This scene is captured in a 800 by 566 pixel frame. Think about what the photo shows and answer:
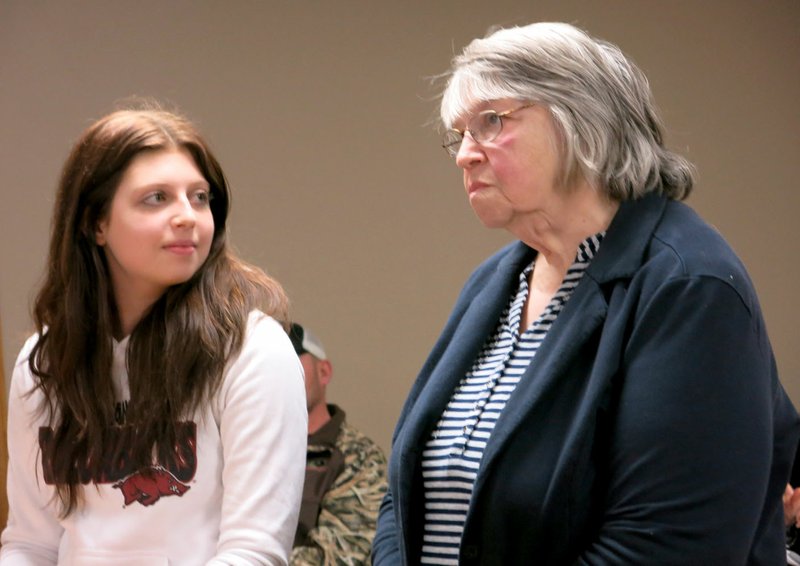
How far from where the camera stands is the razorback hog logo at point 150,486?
188 centimetres

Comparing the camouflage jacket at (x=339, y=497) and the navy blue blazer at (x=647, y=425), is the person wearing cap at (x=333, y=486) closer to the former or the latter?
the camouflage jacket at (x=339, y=497)

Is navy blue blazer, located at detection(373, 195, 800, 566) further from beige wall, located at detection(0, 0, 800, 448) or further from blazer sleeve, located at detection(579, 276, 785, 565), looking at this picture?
beige wall, located at detection(0, 0, 800, 448)

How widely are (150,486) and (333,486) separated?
1.52 metres

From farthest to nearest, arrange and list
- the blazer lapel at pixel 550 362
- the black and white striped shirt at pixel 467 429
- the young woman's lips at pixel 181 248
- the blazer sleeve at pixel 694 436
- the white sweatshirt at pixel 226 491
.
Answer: the young woman's lips at pixel 181 248 < the white sweatshirt at pixel 226 491 < the black and white striped shirt at pixel 467 429 < the blazer lapel at pixel 550 362 < the blazer sleeve at pixel 694 436

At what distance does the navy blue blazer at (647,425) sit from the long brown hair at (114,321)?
601mm

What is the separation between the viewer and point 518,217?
1748 millimetres

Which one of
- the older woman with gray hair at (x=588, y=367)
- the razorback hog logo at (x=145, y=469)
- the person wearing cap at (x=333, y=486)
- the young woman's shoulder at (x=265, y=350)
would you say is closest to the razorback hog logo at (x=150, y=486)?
the razorback hog logo at (x=145, y=469)

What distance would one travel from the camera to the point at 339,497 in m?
3.33

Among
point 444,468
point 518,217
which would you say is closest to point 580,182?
point 518,217

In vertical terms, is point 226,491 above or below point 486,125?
below

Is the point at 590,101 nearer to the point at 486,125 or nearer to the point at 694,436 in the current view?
the point at 486,125

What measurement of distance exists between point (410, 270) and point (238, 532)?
2.70 metres

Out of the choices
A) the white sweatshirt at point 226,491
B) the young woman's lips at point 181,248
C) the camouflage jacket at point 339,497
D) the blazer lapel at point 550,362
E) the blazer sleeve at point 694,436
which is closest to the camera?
the blazer sleeve at point 694,436

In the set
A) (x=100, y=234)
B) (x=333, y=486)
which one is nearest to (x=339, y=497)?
(x=333, y=486)
